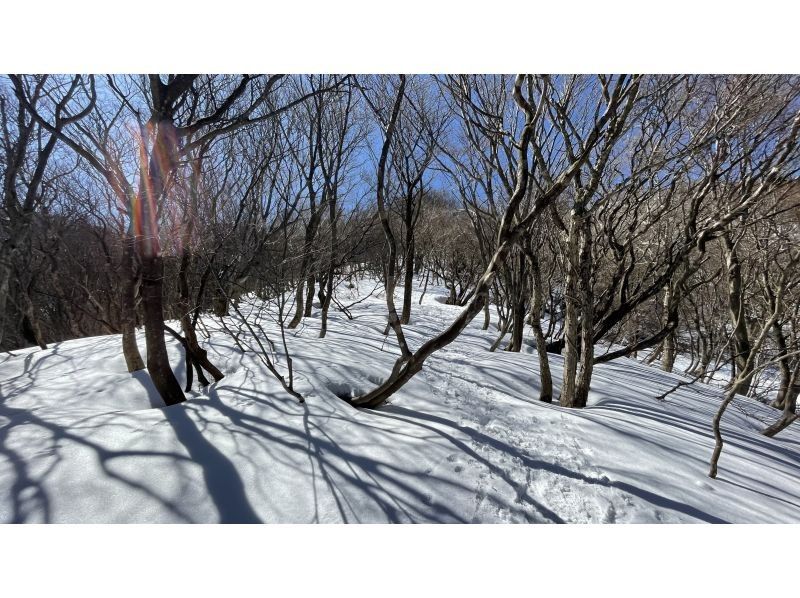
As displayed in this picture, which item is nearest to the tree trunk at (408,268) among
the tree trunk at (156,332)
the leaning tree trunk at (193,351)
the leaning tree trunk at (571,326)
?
the leaning tree trunk at (571,326)

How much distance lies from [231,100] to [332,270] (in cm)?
368

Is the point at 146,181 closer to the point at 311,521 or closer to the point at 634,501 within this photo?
the point at 311,521

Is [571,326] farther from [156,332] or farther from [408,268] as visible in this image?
[408,268]

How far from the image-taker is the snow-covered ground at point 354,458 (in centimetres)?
142

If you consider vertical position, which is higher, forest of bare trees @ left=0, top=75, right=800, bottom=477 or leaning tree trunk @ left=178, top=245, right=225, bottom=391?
forest of bare trees @ left=0, top=75, right=800, bottom=477

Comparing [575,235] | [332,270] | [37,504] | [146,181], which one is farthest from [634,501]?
[332,270]

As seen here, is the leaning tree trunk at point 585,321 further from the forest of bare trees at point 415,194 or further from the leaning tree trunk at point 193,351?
the leaning tree trunk at point 193,351

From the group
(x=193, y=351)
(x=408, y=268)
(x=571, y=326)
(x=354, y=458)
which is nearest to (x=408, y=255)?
(x=408, y=268)

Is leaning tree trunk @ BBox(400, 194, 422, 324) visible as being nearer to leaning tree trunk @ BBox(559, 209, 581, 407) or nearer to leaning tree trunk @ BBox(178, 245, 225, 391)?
leaning tree trunk @ BBox(559, 209, 581, 407)

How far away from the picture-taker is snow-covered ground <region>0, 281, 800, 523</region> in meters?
1.42

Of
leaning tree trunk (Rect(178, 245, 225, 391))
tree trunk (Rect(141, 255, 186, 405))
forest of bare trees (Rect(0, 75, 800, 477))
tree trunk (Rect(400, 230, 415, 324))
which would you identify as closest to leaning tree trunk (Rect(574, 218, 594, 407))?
forest of bare trees (Rect(0, 75, 800, 477))

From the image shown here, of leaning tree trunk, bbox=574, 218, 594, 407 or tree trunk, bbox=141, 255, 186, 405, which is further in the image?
leaning tree trunk, bbox=574, 218, 594, 407

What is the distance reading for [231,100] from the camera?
2553mm

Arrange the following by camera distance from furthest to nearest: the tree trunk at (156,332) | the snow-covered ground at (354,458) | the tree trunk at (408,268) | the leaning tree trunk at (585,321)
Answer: the tree trunk at (408,268) → the leaning tree trunk at (585,321) → the tree trunk at (156,332) → the snow-covered ground at (354,458)
